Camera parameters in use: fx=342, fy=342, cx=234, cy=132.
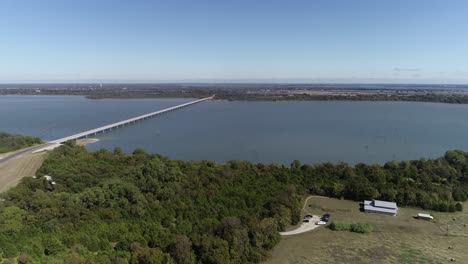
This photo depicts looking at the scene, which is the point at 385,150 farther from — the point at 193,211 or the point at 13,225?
the point at 13,225

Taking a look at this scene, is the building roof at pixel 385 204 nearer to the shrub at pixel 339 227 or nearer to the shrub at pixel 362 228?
the shrub at pixel 362 228

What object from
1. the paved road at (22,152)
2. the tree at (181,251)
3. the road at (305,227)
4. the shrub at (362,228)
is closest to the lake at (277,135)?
the paved road at (22,152)

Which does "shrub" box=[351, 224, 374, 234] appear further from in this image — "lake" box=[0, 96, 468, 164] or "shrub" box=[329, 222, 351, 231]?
"lake" box=[0, 96, 468, 164]

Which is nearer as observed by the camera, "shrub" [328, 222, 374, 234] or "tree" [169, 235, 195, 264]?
"tree" [169, 235, 195, 264]

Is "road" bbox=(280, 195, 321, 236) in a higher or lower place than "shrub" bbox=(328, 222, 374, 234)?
lower

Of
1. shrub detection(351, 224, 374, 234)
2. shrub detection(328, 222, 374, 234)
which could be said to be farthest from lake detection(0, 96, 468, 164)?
shrub detection(351, 224, 374, 234)

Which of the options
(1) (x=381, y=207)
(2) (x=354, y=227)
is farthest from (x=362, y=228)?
(1) (x=381, y=207)
